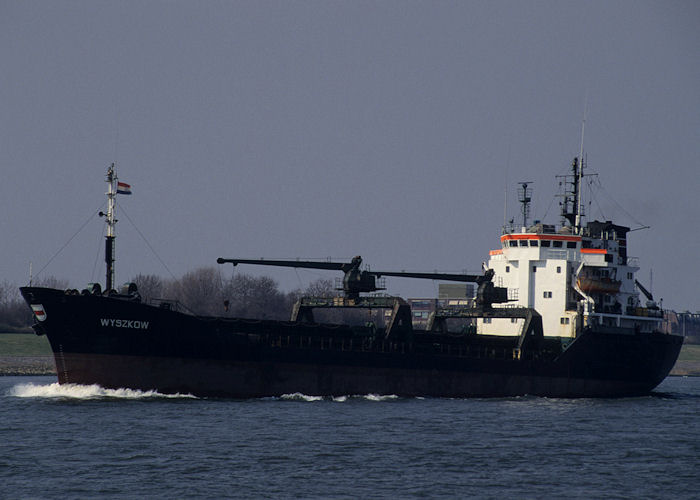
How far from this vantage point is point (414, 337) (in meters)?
55.1

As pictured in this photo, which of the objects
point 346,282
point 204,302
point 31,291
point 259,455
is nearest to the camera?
point 259,455

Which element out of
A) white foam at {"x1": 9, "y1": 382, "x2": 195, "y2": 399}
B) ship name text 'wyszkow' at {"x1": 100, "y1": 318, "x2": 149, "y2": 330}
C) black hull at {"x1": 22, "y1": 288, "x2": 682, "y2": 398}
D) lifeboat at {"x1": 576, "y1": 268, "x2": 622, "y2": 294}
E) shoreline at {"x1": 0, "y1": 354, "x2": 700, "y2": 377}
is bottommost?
shoreline at {"x1": 0, "y1": 354, "x2": 700, "y2": 377}

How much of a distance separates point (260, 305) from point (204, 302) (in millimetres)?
7883

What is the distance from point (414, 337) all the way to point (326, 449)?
23044 mm

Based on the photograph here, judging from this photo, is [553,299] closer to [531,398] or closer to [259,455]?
[531,398]

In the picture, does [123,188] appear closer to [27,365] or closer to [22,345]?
[27,365]

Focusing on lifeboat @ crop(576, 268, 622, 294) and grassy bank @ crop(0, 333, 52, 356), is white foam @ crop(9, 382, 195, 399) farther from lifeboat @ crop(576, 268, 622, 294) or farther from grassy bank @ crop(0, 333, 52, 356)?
grassy bank @ crop(0, 333, 52, 356)

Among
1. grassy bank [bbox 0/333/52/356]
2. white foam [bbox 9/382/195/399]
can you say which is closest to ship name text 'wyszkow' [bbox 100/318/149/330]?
white foam [bbox 9/382/195/399]

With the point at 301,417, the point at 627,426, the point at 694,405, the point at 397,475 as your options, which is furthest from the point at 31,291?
the point at 694,405

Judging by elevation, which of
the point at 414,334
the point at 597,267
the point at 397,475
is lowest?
the point at 397,475

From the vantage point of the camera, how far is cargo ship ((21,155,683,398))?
44.3 metres

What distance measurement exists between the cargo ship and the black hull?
2.3 inches

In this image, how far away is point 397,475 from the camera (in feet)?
94.0

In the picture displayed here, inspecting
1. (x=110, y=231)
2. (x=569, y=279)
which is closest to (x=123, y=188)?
(x=110, y=231)
